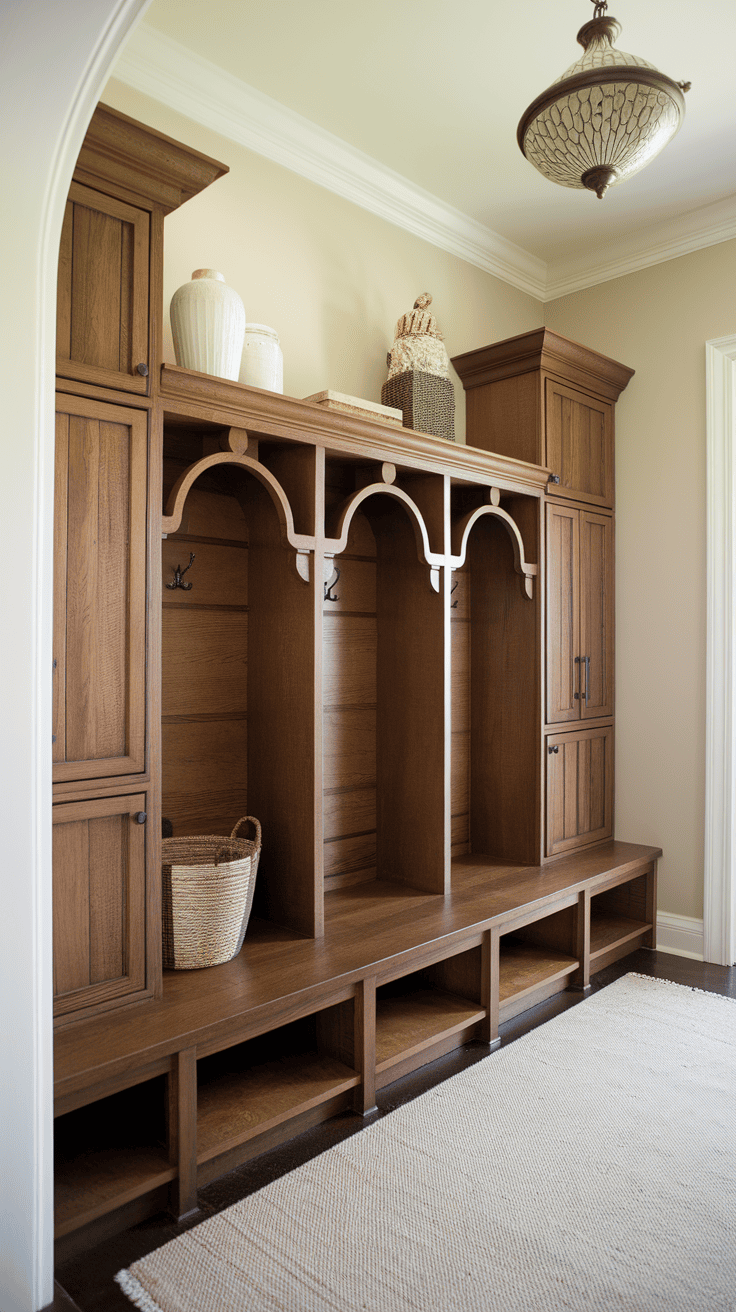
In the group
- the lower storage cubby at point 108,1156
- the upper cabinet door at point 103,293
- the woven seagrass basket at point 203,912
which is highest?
the upper cabinet door at point 103,293

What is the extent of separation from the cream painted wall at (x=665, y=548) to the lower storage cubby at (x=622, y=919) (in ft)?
0.33

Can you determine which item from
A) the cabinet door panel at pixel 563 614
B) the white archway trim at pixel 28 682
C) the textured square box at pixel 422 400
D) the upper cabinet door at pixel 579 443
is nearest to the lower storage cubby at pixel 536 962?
the cabinet door panel at pixel 563 614

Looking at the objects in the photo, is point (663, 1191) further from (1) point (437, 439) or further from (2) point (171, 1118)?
(1) point (437, 439)

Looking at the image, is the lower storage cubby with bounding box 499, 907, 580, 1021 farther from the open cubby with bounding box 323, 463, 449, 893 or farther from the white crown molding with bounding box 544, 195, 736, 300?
the white crown molding with bounding box 544, 195, 736, 300

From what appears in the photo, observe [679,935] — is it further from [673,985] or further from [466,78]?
[466,78]

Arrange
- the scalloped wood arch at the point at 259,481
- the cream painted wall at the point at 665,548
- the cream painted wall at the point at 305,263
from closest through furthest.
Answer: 1. the scalloped wood arch at the point at 259,481
2. the cream painted wall at the point at 305,263
3. the cream painted wall at the point at 665,548

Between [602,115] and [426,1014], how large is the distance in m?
2.51

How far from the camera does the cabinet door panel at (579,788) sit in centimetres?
334

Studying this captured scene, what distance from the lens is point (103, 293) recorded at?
1.84m

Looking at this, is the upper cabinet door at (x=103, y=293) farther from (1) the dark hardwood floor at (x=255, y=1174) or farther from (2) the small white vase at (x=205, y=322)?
(1) the dark hardwood floor at (x=255, y=1174)

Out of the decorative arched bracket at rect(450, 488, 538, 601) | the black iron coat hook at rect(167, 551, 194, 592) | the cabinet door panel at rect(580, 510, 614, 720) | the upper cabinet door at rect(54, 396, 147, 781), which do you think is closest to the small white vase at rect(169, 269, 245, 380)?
the upper cabinet door at rect(54, 396, 147, 781)

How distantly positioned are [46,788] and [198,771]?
955mm

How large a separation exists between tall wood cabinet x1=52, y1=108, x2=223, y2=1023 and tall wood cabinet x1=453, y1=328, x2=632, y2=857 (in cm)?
176

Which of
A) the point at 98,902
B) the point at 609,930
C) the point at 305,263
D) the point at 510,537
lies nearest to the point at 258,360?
the point at 305,263
